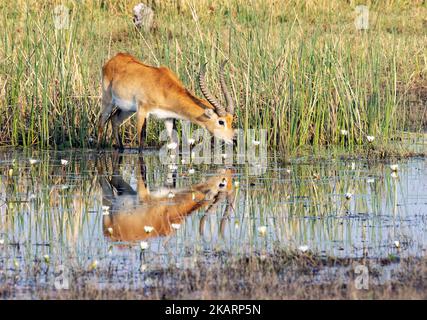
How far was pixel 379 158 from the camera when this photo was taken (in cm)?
977

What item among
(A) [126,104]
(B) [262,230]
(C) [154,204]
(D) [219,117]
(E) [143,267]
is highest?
(A) [126,104]

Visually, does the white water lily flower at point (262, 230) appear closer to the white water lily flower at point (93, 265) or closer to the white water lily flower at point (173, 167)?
the white water lily flower at point (93, 265)

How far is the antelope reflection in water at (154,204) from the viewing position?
6.60m

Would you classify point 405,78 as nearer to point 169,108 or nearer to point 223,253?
point 169,108

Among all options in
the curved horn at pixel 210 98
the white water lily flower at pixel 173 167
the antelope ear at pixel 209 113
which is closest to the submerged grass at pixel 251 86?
the curved horn at pixel 210 98

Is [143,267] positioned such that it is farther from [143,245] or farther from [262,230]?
[262,230]

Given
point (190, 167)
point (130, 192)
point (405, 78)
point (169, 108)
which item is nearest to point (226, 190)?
point (130, 192)

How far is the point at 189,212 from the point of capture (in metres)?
7.21

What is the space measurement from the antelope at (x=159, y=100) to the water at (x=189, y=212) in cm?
63

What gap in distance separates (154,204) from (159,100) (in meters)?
2.84

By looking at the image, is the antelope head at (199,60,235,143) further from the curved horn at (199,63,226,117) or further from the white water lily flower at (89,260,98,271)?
the white water lily flower at (89,260,98,271)

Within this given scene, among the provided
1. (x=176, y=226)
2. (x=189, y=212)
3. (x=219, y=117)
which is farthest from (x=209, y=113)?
(x=176, y=226)

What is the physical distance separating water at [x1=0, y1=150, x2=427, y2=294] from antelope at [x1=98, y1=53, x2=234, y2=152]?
634 mm

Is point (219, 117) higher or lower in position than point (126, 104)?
lower
